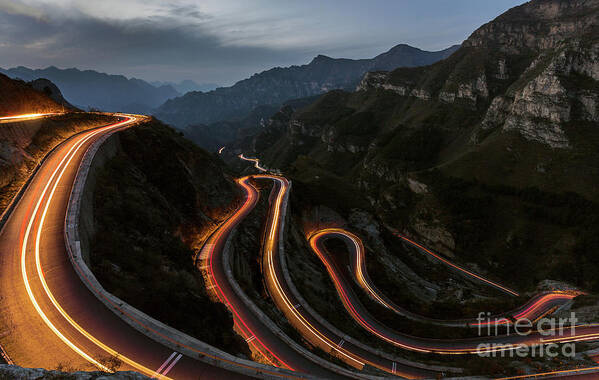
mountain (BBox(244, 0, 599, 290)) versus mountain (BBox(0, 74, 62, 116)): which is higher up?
mountain (BBox(0, 74, 62, 116))

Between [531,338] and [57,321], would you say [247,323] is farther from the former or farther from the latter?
[531,338]

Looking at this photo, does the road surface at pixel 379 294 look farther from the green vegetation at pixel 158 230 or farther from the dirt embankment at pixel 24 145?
the dirt embankment at pixel 24 145

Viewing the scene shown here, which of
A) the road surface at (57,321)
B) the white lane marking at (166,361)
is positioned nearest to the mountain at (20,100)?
the road surface at (57,321)

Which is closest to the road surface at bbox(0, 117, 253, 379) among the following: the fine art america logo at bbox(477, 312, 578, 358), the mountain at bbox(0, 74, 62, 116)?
the fine art america logo at bbox(477, 312, 578, 358)

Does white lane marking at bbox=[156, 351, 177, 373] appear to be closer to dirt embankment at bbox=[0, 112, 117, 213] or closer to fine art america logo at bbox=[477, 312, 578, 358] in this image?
dirt embankment at bbox=[0, 112, 117, 213]

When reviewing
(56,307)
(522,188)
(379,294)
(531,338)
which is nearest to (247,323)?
(56,307)

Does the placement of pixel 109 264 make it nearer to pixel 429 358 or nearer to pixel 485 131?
pixel 429 358
